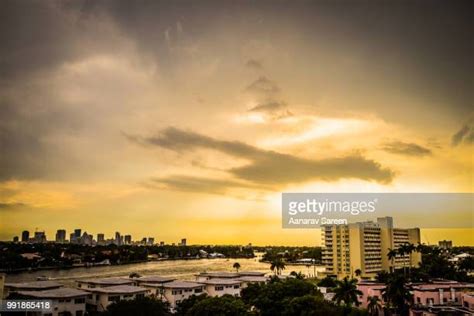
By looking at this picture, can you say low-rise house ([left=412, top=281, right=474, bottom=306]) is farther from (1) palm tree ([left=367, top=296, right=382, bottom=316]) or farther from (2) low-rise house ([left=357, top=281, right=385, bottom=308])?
(2) low-rise house ([left=357, top=281, right=385, bottom=308])

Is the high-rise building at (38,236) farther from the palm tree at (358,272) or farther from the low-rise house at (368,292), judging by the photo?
the low-rise house at (368,292)

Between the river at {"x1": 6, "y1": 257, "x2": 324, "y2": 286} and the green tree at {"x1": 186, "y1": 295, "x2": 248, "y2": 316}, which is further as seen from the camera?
the river at {"x1": 6, "y1": 257, "x2": 324, "y2": 286}

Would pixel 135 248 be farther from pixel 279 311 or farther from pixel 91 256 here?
pixel 279 311

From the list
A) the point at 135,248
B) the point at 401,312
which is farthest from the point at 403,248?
the point at 135,248

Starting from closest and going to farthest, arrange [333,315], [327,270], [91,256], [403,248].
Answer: [333,315] → [403,248] → [327,270] → [91,256]

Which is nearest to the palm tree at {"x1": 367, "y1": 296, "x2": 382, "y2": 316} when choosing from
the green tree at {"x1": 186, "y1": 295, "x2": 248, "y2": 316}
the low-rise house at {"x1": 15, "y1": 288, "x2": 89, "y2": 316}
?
the green tree at {"x1": 186, "y1": 295, "x2": 248, "y2": 316}

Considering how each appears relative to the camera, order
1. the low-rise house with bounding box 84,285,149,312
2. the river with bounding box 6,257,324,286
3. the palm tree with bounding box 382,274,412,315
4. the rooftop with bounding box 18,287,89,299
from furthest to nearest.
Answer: the river with bounding box 6,257,324,286, the low-rise house with bounding box 84,285,149,312, the rooftop with bounding box 18,287,89,299, the palm tree with bounding box 382,274,412,315

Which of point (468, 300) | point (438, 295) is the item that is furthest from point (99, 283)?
point (468, 300)
